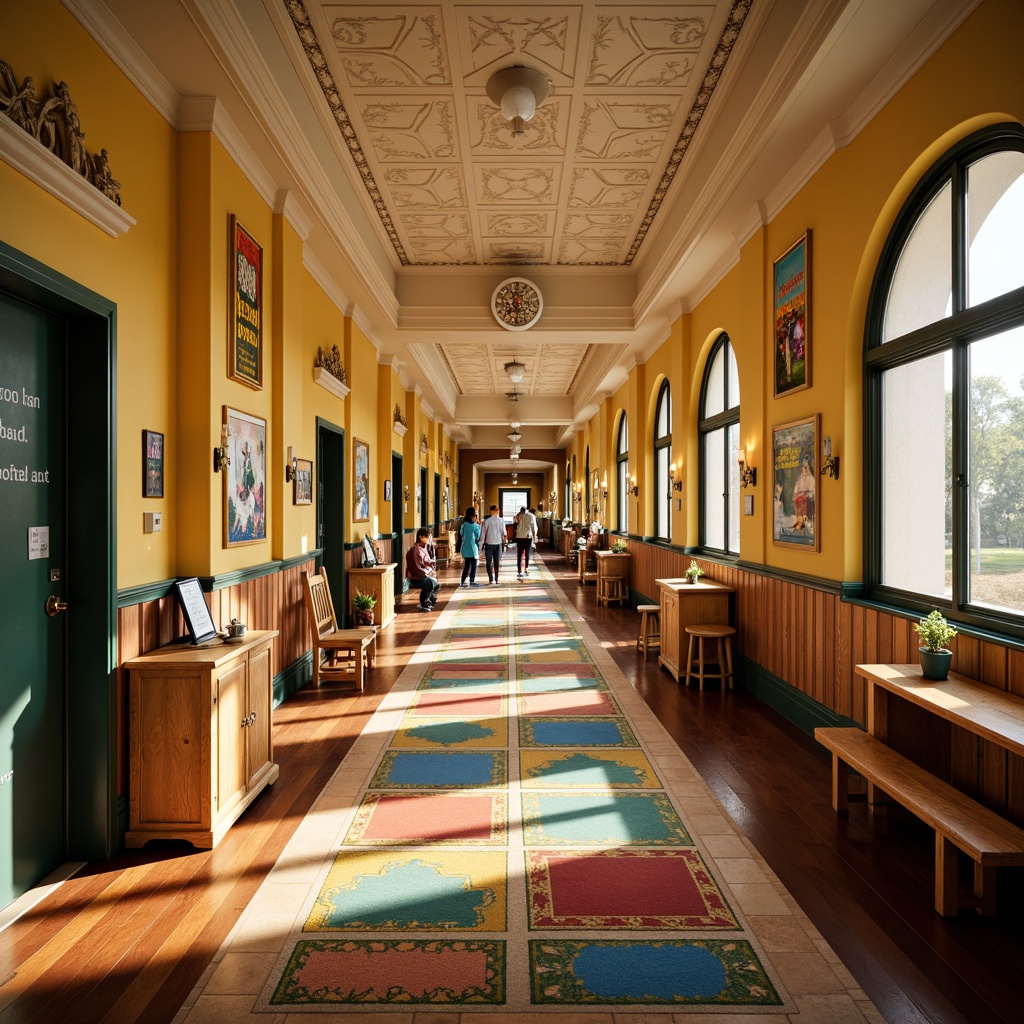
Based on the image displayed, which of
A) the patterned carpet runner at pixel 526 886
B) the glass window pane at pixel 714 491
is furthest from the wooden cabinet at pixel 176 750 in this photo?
the glass window pane at pixel 714 491

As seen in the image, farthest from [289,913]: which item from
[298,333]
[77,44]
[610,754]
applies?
[298,333]

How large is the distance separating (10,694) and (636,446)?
900cm

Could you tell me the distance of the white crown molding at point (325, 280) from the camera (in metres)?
6.39

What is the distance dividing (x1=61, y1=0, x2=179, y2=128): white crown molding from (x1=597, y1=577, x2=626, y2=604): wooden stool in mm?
8871

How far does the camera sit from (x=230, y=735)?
338cm

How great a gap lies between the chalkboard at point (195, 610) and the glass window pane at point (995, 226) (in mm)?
4412

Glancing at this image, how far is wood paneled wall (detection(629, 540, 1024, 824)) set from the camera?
2.97 meters

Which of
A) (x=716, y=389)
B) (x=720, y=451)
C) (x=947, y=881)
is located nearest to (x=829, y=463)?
(x=947, y=881)

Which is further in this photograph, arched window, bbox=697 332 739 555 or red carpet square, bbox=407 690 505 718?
arched window, bbox=697 332 739 555

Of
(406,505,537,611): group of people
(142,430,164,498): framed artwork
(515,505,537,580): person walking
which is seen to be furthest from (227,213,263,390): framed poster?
(515,505,537,580): person walking

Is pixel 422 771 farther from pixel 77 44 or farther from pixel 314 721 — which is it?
pixel 77 44

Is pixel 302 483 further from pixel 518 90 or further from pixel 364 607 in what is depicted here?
pixel 518 90

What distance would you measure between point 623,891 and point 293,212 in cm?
534

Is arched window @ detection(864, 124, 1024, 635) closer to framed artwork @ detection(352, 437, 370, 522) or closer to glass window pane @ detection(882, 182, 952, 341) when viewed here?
glass window pane @ detection(882, 182, 952, 341)
